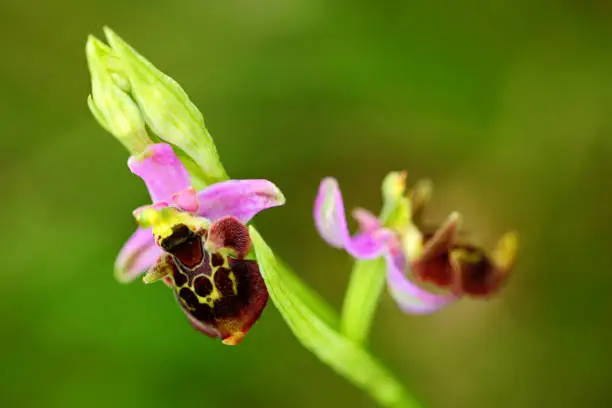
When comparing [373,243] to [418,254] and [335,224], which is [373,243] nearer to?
[418,254]

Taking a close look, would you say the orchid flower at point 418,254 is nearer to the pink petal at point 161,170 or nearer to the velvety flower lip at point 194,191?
the velvety flower lip at point 194,191

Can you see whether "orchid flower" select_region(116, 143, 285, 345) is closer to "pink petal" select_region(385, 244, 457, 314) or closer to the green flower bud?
the green flower bud

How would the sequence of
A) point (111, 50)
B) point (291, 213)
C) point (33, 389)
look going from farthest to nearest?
point (291, 213), point (33, 389), point (111, 50)

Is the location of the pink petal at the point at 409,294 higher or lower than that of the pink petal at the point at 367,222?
lower

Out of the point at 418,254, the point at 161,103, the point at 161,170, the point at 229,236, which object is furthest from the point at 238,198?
the point at 418,254

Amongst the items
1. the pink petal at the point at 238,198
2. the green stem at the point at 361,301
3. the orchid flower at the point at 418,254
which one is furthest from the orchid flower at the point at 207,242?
the green stem at the point at 361,301

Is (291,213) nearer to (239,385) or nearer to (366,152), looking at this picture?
(366,152)

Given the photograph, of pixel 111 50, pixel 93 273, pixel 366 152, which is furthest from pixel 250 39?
pixel 111 50

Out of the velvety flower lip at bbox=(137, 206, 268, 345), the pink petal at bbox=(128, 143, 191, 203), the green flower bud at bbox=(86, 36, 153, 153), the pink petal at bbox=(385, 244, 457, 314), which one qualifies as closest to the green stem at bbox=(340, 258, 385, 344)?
the pink petal at bbox=(385, 244, 457, 314)
